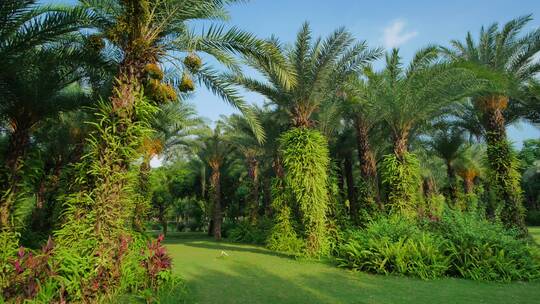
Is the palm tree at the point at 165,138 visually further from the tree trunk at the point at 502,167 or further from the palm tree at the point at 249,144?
the tree trunk at the point at 502,167

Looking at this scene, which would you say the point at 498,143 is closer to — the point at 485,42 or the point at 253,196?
the point at 485,42

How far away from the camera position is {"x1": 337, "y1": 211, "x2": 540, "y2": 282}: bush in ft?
30.8

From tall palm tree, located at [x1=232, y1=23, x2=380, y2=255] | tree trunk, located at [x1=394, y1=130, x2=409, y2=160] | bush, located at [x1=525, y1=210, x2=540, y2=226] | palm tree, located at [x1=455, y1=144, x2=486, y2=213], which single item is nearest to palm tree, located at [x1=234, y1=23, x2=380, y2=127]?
tall palm tree, located at [x1=232, y1=23, x2=380, y2=255]

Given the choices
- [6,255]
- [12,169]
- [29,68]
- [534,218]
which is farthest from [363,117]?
[534,218]

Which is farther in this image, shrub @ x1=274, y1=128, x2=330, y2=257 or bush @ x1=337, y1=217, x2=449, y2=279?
shrub @ x1=274, y1=128, x2=330, y2=257

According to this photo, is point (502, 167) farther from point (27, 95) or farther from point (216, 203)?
point (216, 203)

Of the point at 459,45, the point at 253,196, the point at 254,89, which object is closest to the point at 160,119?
the point at 254,89

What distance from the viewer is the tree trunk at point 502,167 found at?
13.7m

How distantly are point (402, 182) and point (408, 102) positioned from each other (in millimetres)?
2940

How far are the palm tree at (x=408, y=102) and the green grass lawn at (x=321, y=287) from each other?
437cm

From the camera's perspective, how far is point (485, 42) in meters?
15.0

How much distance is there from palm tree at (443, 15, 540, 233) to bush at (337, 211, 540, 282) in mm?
3279

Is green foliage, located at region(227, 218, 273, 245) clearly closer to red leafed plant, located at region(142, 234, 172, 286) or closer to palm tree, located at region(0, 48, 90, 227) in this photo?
palm tree, located at region(0, 48, 90, 227)

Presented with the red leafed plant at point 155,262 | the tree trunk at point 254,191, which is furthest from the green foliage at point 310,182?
the tree trunk at point 254,191
